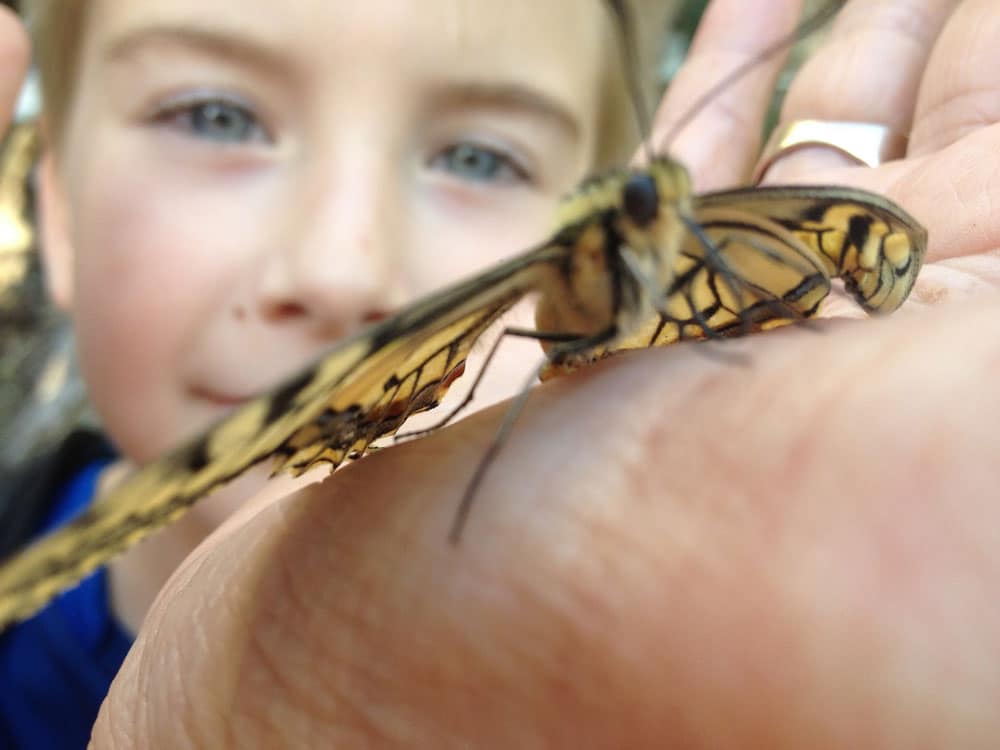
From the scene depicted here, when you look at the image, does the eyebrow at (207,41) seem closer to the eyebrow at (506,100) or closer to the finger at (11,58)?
the eyebrow at (506,100)

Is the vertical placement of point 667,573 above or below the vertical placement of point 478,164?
below

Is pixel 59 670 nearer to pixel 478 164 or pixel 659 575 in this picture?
pixel 478 164

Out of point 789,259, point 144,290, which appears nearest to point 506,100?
point 144,290

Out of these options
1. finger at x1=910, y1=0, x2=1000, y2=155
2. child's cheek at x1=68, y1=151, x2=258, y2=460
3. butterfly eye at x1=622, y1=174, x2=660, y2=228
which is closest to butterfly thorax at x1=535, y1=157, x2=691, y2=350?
butterfly eye at x1=622, y1=174, x2=660, y2=228

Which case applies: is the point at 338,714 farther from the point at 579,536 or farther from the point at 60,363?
the point at 60,363

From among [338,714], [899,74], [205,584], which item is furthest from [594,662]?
[899,74]

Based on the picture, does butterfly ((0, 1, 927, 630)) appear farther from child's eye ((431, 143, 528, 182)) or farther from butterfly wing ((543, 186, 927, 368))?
child's eye ((431, 143, 528, 182))
